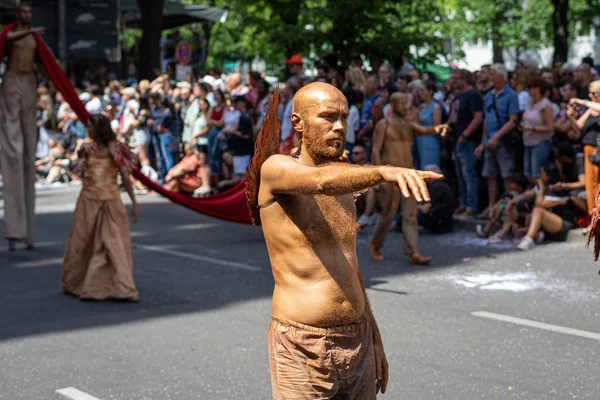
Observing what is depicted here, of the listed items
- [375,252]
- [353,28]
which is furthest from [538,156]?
[353,28]

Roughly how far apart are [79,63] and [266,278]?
23.3 m

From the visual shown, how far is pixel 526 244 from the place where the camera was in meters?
12.0

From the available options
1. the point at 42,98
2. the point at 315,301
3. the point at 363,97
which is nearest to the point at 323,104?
the point at 315,301

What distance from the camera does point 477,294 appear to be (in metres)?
9.30

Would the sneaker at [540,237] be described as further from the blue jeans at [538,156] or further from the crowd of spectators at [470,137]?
the blue jeans at [538,156]

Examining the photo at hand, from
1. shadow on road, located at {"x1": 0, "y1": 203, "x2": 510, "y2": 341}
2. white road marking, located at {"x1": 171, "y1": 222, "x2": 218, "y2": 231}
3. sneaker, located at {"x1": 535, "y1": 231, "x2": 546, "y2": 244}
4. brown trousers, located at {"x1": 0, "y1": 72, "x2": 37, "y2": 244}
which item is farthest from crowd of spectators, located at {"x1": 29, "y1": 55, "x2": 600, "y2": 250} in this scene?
brown trousers, located at {"x1": 0, "y1": 72, "x2": 37, "y2": 244}

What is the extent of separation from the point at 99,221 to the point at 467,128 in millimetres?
6367

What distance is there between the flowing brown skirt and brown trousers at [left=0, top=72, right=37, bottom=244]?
9.25 feet

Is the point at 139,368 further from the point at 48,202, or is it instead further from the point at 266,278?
the point at 48,202

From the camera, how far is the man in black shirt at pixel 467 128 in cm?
1406

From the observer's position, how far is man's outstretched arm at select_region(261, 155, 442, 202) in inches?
112

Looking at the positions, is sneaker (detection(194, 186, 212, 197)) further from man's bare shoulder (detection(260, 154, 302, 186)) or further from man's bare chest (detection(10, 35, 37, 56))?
man's bare shoulder (detection(260, 154, 302, 186))

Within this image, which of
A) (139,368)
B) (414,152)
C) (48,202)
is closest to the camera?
(139,368)

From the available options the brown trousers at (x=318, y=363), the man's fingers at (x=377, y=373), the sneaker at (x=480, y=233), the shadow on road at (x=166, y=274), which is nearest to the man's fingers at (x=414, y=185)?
the brown trousers at (x=318, y=363)
